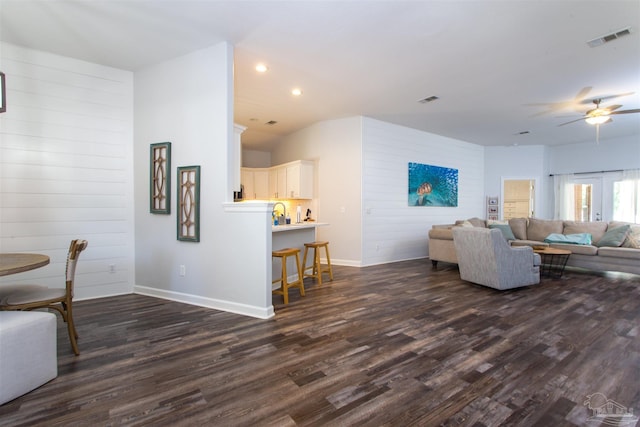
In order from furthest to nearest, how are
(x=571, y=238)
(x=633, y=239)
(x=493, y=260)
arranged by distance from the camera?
(x=571, y=238) < (x=633, y=239) < (x=493, y=260)

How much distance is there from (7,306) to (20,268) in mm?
491

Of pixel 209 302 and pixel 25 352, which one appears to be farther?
pixel 209 302

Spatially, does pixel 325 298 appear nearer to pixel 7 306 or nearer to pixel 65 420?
pixel 65 420

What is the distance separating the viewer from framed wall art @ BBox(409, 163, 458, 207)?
23.1 ft

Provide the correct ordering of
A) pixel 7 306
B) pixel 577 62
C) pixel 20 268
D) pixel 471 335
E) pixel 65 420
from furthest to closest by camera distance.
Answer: pixel 577 62
pixel 471 335
pixel 7 306
pixel 20 268
pixel 65 420

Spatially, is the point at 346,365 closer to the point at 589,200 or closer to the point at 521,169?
the point at 521,169

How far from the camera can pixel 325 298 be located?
3881mm

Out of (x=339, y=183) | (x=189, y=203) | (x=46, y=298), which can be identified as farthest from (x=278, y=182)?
(x=46, y=298)

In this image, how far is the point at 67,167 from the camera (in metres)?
3.72

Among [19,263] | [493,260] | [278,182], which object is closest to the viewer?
[19,263]

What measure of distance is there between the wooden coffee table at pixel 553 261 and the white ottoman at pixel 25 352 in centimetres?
653

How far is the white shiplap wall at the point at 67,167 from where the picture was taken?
3447 millimetres

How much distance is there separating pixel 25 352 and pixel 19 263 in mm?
686

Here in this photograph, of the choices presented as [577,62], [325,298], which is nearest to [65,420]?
[325,298]
